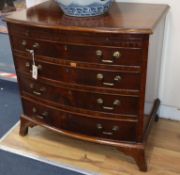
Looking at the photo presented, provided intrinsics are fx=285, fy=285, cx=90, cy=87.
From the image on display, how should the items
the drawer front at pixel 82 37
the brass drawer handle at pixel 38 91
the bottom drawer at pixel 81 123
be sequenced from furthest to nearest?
the brass drawer handle at pixel 38 91 < the bottom drawer at pixel 81 123 < the drawer front at pixel 82 37

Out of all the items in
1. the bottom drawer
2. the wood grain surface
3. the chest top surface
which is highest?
the chest top surface

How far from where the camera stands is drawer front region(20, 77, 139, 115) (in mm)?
1349

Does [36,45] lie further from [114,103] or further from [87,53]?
[114,103]

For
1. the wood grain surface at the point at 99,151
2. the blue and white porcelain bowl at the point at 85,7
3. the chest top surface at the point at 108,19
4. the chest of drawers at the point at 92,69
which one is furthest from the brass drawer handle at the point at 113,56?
the wood grain surface at the point at 99,151

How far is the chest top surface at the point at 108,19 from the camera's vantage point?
47.1 inches

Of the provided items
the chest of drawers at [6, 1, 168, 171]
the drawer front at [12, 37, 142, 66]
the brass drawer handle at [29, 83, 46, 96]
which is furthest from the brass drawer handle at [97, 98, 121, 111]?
the brass drawer handle at [29, 83, 46, 96]

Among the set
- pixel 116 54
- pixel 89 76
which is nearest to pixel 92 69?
pixel 89 76

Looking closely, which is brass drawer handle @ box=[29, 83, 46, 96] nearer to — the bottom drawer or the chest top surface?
the bottom drawer

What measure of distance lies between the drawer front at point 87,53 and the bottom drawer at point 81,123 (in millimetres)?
320

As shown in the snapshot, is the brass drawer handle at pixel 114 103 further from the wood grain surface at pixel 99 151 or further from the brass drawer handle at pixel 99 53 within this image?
the wood grain surface at pixel 99 151

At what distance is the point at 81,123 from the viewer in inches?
59.3

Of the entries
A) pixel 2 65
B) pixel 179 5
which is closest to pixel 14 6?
pixel 2 65

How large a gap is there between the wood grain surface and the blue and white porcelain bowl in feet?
2.53

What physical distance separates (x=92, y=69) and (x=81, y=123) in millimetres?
337
